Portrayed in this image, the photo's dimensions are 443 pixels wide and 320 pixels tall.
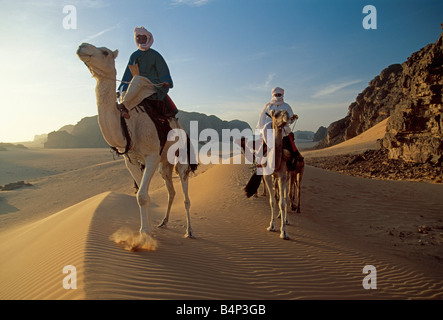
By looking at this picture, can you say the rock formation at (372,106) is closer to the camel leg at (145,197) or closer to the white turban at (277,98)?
the white turban at (277,98)

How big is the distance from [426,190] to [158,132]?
13034 millimetres

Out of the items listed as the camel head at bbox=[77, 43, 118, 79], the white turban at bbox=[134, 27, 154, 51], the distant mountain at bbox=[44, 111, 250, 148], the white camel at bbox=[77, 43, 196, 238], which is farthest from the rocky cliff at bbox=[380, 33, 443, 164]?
the distant mountain at bbox=[44, 111, 250, 148]

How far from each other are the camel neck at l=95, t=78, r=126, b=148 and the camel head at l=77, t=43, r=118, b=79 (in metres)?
0.11

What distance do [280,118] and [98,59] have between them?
406cm

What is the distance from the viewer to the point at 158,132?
479 cm

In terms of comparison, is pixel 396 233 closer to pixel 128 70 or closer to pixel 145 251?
pixel 145 251

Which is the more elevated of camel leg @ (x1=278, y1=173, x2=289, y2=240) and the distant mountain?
the distant mountain

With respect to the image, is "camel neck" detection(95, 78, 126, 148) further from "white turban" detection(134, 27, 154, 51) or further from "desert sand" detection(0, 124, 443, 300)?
"desert sand" detection(0, 124, 443, 300)

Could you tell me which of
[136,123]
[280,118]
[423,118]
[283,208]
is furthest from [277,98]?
[423,118]

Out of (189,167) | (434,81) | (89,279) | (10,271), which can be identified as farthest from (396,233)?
(434,81)

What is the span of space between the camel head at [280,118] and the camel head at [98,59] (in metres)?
3.76

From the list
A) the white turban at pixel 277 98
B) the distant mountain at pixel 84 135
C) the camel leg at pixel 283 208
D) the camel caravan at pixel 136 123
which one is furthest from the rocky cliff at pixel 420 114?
the distant mountain at pixel 84 135

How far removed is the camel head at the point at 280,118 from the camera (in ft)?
19.6

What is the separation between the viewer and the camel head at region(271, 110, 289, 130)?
19.6 ft
